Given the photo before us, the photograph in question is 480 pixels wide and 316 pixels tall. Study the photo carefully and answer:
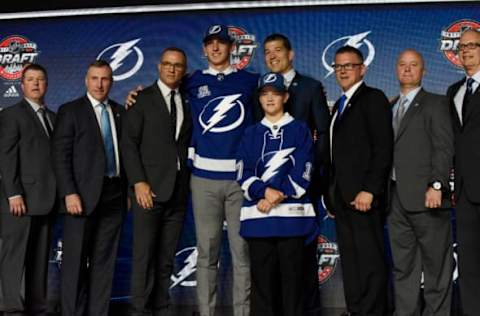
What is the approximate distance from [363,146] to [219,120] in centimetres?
81

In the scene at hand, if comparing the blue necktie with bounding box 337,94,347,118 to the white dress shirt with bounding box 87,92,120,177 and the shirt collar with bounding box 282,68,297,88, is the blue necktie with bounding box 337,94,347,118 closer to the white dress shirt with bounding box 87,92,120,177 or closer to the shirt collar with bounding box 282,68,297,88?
the shirt collar with bounding box 282,68,297,88

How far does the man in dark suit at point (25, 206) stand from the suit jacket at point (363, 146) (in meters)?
1.74

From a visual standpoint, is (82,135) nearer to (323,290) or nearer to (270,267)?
(270,267)

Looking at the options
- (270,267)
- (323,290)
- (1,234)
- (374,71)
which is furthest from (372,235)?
(1,234)

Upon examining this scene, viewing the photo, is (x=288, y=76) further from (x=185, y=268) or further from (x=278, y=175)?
(x=185, y=268)

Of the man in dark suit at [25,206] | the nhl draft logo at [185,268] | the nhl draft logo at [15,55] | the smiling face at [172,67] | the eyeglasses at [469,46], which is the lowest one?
the nhl draft logo at [185,268]

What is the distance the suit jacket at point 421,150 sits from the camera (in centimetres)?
356

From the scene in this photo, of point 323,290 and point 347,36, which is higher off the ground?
point 347,36

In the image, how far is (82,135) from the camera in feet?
12.6

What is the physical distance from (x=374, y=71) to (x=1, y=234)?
8.79ft

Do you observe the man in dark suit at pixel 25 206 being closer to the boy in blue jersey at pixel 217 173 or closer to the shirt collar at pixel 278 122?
the boy in blue jersey at pixel 217 173

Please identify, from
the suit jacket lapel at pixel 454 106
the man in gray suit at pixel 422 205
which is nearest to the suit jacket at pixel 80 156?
the man in gray suit at pixel 422 205

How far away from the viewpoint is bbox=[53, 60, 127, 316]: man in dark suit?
12.4 ft

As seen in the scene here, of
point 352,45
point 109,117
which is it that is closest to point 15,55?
point 109,117
